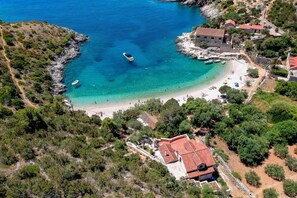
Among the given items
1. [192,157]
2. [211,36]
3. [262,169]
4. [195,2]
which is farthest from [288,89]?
[195,2]

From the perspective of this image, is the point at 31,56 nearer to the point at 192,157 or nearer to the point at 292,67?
the point at 192,157

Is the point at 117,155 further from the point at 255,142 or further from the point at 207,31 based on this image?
the point at 207,31

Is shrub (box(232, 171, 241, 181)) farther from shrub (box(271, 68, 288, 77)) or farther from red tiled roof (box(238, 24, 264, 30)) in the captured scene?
red tiled roof (box(238, 24, 264, 30))

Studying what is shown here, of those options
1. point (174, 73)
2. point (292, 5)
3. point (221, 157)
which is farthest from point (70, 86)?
point (292, 5)

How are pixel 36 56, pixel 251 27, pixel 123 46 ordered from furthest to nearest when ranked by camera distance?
1. pixel 123 46
2. pixel 251 27
3. pixel 36 56

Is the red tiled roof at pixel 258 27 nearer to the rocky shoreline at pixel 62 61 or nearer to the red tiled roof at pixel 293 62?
the red tiled roof at pixel 293 62

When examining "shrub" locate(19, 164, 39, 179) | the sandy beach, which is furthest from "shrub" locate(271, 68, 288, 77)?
"shrub" locate(19, 164, 39, 179)
